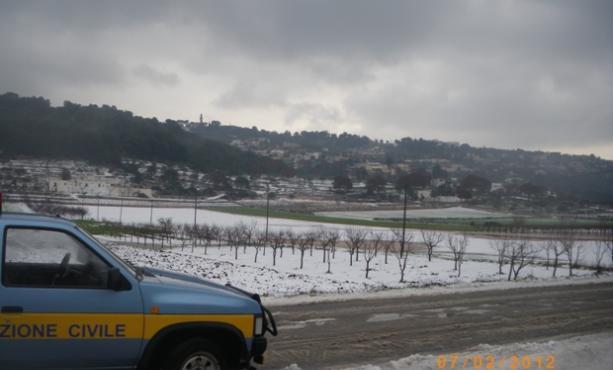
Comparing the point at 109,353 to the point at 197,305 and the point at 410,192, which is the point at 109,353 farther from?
the point at 410,192

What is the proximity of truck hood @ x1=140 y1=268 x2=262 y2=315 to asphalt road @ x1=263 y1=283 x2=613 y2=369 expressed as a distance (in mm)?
2083

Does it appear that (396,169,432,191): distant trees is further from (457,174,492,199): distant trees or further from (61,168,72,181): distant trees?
(61,168,72,181): distant trees

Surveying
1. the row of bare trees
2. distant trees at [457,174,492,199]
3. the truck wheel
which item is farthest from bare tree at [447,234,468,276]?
distant trees at [457,174,492,199]

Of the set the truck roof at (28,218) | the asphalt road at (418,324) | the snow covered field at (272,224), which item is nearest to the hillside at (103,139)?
the snow covered field at (272,224)

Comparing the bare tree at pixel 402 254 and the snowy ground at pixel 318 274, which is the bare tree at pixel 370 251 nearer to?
the snowy ground at pixel 318 274

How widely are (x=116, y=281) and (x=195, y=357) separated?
Answer: 1087 mm

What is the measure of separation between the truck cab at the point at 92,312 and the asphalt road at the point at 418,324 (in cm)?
232

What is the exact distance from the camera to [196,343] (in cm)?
512

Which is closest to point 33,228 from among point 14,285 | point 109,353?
point 14,285

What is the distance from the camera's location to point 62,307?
4566 millimetres

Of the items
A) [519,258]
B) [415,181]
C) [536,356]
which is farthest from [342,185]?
[536,356]

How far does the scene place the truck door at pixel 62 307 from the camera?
14.6ft

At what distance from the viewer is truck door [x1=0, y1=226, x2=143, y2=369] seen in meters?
4.44

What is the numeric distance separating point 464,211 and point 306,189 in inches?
2056
